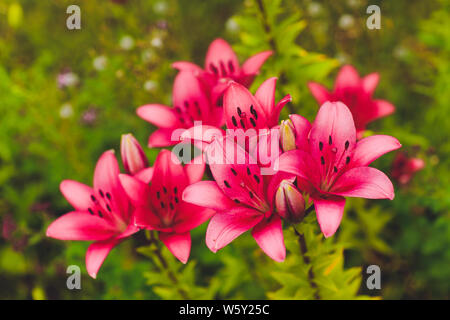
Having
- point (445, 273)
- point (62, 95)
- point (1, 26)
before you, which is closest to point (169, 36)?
point (62, 95)

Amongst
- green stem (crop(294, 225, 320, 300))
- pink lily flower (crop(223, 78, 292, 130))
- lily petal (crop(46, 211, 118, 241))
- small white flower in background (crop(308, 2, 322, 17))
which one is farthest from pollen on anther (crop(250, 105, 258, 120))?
small white flower in background (crop(308, 2, 322, 17))

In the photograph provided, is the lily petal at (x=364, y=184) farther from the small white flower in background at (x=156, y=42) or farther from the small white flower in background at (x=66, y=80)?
the small white flower in background at (x=66, y=80)

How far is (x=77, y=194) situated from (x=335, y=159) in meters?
0.86

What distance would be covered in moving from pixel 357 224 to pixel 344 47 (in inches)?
47.1

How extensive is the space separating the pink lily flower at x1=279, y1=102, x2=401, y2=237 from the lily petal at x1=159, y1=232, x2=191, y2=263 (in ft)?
1.24

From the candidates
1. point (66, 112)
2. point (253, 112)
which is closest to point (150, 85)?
point (66, 112)

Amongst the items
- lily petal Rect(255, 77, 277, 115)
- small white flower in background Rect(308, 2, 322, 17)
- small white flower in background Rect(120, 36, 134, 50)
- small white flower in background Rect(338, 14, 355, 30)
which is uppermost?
small white flower in background Rect(308, 2, 322, 17)

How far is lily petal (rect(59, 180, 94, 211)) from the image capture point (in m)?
1.51

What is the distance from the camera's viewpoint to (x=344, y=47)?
2.93 metres

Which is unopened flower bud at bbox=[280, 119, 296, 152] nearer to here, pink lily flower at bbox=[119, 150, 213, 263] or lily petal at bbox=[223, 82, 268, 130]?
lily petal at bbox=[223, 82, 268, 130]

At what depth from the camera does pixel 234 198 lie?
4.14 feet

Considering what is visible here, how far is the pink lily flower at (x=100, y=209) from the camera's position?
1438 mm

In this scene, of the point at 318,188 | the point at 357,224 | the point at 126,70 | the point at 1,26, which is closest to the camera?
the point at 318,188
